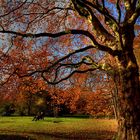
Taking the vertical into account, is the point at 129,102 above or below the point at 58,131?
above

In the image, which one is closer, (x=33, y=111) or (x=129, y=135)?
(x=129, y=135)

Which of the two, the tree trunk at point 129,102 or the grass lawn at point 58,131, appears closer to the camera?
the tree trunk at point 129,102

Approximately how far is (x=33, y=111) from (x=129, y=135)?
66074mm

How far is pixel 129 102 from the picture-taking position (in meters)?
13.5

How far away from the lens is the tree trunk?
13.4 metres

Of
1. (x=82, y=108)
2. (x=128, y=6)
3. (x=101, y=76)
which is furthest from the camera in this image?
(x=82, y=108)

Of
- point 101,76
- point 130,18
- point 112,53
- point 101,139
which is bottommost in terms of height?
point 101,139

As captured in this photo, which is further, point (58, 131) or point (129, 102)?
point (58, 131)

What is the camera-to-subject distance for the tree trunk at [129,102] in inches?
527

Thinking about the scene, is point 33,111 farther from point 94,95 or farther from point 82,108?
point 94,95

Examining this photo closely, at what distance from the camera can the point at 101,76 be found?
155 feet

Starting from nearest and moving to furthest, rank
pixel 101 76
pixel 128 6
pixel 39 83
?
pixel 128 6
pixel 39 83
pixel 101 76

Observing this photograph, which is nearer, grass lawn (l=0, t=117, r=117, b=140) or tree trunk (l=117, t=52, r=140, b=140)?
tree trunk (l=117, t=52, r=140, b=140)

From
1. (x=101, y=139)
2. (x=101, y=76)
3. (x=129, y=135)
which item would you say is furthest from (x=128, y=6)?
(x=101, y=76)
